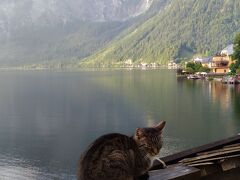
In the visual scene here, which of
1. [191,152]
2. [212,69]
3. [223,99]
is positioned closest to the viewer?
[191,152]

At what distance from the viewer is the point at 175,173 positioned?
515 centimetres

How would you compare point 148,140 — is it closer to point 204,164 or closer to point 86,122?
point 204,164

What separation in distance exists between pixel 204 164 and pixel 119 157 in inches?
63.6

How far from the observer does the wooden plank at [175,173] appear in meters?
5.03

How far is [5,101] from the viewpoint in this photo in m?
104

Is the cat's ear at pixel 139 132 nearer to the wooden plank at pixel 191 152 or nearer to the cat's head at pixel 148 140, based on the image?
the cat's head at pixel 148 140

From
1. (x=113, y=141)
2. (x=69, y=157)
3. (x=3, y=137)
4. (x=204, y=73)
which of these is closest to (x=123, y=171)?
(x=113, y=141)

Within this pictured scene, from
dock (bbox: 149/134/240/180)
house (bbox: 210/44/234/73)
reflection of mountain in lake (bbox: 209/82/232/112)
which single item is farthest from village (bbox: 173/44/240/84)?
dock (bbox: 149/134/240/180)

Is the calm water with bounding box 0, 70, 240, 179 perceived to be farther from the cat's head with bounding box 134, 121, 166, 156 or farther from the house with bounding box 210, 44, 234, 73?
the house with bounding box 210, 44, 234, 73

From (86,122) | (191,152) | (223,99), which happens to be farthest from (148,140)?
(223,99)

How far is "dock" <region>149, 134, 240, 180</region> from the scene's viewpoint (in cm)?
521

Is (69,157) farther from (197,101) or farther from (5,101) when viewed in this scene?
(5,101)

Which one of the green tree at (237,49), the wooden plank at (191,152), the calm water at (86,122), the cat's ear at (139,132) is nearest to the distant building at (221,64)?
the green tree at (237,49)

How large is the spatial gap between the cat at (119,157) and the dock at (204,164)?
0.24 m
